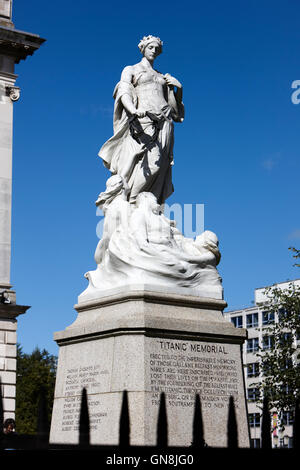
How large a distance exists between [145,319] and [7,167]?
24.5 m

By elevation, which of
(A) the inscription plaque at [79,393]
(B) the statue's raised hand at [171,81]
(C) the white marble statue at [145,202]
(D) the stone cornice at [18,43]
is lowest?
Result: (A) the inscription plaque at [79,393]

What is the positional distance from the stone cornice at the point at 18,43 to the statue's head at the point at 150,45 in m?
21.0

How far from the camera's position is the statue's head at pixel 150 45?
629 inches

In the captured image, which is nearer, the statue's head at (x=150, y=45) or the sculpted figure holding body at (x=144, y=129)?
the sculpted figure holding body at (x=144, y=129)

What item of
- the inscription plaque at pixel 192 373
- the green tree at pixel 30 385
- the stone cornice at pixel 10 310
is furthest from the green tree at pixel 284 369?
the inscription plaque at pixel 192 373

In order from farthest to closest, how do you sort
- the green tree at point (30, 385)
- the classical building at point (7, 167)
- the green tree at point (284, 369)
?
1. the green tree at point (30, 385)
2. the green tree at point (284, 369)
3. the classical building at point (7, 167)

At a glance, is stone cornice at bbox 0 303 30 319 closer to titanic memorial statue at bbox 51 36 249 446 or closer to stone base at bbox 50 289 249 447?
titanic memorial statue at bbox 51 36 249 446

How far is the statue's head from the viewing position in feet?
52.4

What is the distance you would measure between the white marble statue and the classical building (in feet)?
63.2

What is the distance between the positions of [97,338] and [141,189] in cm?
319

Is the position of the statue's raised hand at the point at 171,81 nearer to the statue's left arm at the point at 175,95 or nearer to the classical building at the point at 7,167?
the statue's left arm at the point at 175,95

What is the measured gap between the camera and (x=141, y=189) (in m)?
15.1

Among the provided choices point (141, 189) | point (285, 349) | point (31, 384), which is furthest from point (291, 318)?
point (31, 384)
